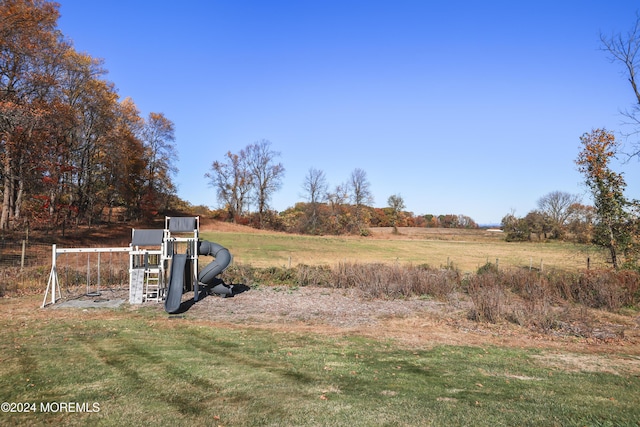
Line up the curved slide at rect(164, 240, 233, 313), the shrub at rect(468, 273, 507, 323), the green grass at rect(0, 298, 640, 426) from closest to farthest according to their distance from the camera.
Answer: the green grass at rect(0, 298, 640, 426), the shrub at rect(468, 273, 507, 323), the curved slide at rect(164, 240, 233, 313)

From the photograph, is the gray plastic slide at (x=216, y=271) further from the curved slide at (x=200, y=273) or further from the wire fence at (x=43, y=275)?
the wire fence at (x=43, y=275)

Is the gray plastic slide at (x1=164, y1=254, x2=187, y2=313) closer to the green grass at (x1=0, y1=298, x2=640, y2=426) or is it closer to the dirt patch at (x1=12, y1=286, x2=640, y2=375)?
the dirt patch at (x1=12, y1=286, x2=640, y2=375)

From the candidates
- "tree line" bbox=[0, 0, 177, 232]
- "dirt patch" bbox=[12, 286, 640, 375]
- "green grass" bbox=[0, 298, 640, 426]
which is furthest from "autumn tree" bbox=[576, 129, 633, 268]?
"tree line" bbox=[0, 0, 177, 232]

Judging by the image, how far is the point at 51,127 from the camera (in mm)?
28859

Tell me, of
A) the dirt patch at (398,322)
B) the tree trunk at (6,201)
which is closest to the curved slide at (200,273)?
the dirt patch at (398,322)

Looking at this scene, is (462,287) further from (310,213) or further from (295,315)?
(310,213)

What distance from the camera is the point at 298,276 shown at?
19812 millimetres

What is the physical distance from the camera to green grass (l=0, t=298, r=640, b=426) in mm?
5012

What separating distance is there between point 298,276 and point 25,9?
26738 mm

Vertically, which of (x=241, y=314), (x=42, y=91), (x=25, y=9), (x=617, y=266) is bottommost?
(x=241, y=314)

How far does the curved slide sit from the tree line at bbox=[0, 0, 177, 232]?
15808 mm

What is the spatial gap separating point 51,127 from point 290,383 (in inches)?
1205

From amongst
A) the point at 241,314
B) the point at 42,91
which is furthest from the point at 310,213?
the point at 241,314

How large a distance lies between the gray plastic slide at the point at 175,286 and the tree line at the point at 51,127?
16601mm
